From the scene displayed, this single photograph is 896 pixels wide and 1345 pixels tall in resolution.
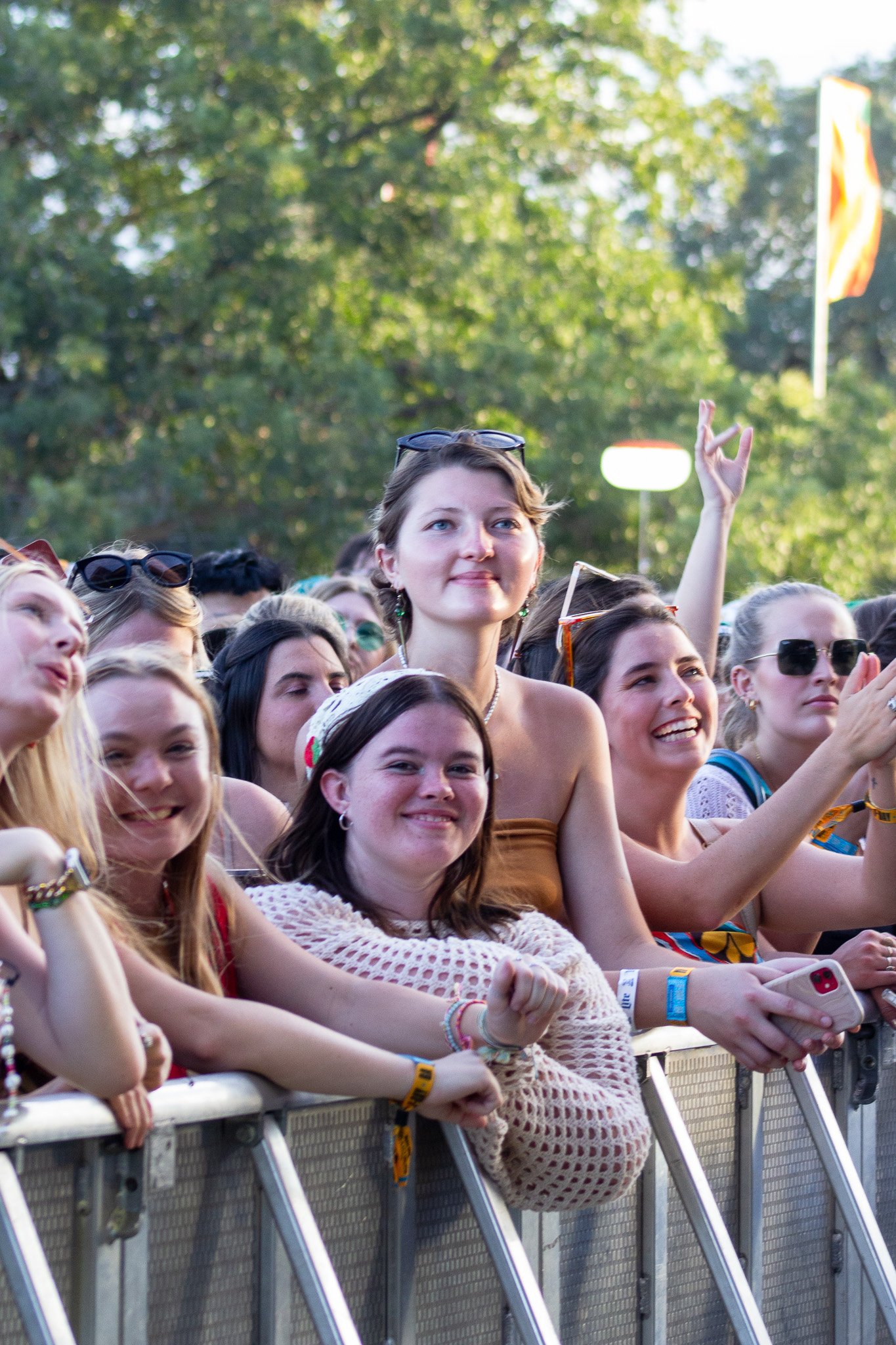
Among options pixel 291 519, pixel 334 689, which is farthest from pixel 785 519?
pixel 334 689

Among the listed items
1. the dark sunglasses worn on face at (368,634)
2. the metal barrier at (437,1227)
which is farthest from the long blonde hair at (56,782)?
the dark sunglasses worn on face at (368,634)

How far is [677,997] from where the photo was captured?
9.02ft

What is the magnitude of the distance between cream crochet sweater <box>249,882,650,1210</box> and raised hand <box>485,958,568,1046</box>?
0.30 ft

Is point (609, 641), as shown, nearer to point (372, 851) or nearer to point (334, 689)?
point (334, 689)

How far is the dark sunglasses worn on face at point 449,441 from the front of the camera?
325 cm

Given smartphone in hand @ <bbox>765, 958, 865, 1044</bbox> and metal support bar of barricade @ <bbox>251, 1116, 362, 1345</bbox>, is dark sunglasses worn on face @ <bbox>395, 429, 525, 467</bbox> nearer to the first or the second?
smartphone in hand @ <bbox>765, 958, 865, 1044</bbox>

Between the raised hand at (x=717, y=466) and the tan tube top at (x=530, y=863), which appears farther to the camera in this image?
the raised hand at (x=717, y=466)

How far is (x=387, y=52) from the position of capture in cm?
1557

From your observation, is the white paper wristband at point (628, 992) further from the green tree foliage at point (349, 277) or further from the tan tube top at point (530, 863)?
the green tree foliage at point (349, 277)

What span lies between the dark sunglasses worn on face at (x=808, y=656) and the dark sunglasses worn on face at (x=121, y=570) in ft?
4.93

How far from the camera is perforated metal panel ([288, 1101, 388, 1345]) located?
2.16 m

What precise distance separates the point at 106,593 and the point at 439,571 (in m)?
0.80

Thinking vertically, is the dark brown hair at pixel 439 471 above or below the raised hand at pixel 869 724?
above

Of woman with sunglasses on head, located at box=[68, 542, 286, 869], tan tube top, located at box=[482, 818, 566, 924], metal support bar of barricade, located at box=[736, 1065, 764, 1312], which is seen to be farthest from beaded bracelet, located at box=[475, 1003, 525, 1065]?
woman with sunglasses on head, located at box=[68, 542, 286, 869]
